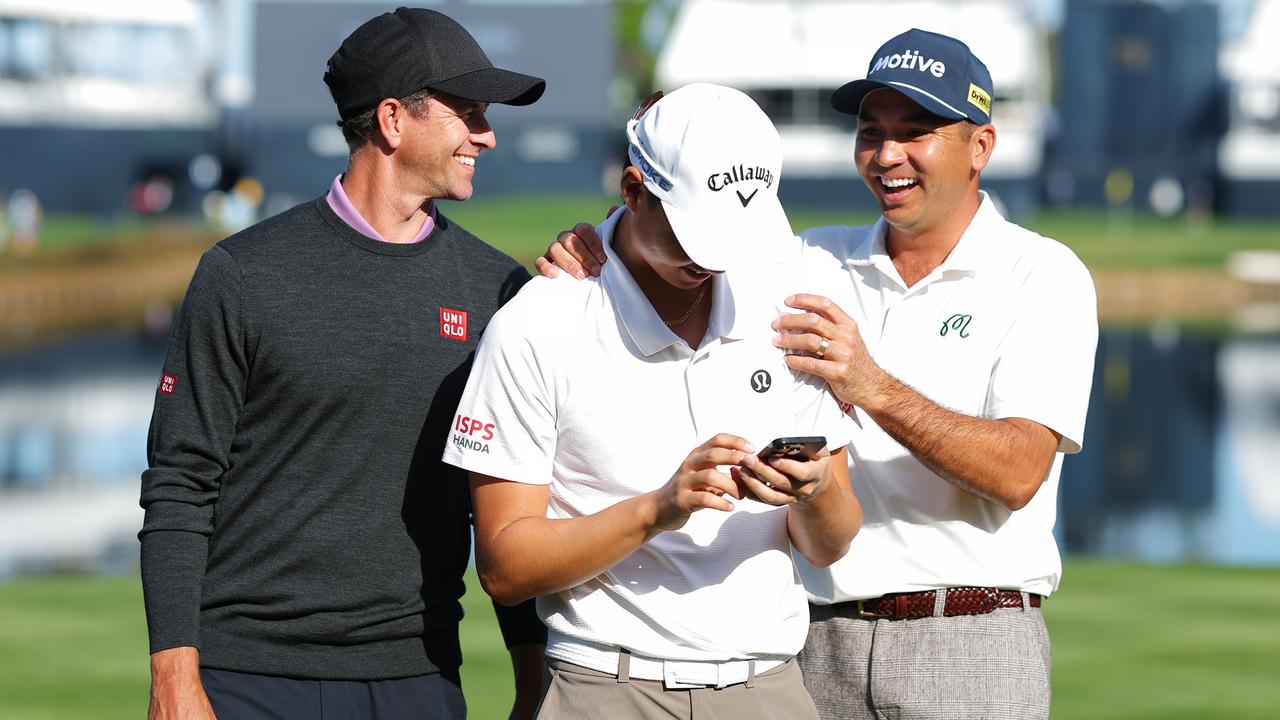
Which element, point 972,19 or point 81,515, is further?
point 972,19

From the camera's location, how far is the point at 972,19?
5500 cm

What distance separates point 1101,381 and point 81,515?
55.5 feet

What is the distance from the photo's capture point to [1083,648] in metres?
8.59

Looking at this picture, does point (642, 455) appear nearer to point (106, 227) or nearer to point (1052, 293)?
point (1052, 293)

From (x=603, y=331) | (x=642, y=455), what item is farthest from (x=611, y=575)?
(x=603, y=331)

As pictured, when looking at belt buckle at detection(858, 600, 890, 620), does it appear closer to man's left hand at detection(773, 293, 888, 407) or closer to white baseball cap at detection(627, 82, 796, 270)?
man's left hand at detection(773, 293, 888, 407)

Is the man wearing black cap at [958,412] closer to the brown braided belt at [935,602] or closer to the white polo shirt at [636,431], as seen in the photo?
the brown braided belt at [935,602]

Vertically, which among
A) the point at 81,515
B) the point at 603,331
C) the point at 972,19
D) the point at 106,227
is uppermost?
the point at 972,19

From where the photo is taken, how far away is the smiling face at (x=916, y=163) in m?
3.93

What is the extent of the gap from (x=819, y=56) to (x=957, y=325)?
174ft

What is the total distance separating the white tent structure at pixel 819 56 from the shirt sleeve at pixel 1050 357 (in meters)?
50.5

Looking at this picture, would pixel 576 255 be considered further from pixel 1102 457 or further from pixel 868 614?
pixel 1102 457

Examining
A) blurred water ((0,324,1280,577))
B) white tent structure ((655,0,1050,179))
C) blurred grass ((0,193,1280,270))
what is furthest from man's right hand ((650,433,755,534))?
white tent structure ((655,0,1050,179))

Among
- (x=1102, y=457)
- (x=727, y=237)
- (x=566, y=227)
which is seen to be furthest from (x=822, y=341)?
(x=566, y=227)
